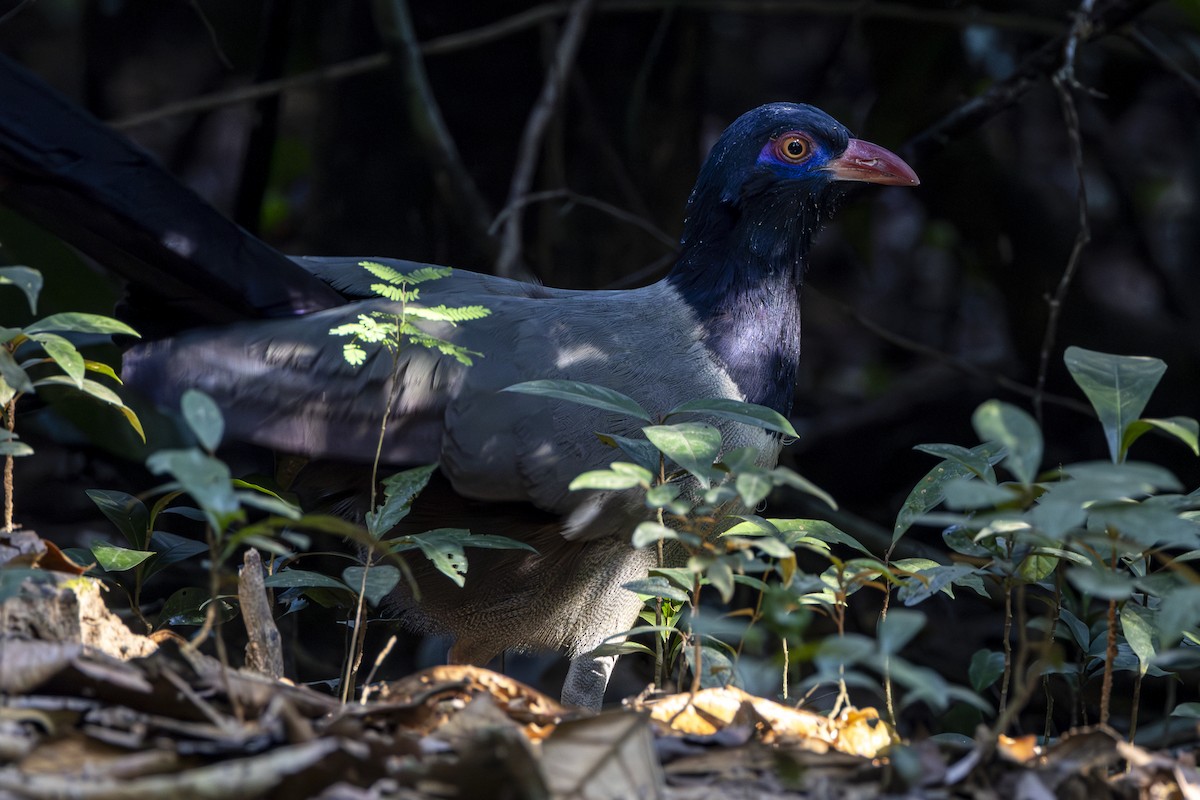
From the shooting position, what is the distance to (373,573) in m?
2.40

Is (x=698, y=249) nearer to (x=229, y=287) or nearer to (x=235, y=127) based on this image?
(x=229, y=287)

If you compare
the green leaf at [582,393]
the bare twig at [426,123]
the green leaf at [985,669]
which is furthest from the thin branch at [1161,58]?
the green leaf at [582,393]

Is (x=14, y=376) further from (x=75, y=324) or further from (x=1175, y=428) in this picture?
(x=1175, y=428)

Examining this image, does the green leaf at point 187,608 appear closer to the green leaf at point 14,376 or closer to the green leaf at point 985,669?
the green leaf at point 14,376

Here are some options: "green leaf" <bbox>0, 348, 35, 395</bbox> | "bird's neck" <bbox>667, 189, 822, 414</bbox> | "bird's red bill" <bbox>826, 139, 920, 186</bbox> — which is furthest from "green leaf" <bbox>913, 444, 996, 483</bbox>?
"green leaf" <bbox>0, 348, 35, 395</bbox>

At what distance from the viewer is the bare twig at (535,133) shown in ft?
16.5

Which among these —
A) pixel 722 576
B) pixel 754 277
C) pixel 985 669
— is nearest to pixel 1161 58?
pixel 754 277

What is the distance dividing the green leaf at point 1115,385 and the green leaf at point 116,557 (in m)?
1.87

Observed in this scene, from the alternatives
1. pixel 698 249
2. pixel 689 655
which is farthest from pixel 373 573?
pixel 698 249

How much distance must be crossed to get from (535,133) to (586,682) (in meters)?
2.54

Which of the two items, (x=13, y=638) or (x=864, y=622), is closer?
(x=13, y=638)

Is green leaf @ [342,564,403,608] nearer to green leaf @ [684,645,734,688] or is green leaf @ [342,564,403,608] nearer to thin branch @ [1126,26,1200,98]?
green leaf @ [684,645,734,688]

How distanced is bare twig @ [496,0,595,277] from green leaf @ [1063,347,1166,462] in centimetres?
300

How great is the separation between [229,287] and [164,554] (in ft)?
2.65
